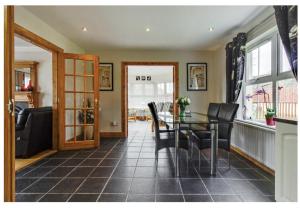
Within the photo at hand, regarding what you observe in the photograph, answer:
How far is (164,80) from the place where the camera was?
1117 cm

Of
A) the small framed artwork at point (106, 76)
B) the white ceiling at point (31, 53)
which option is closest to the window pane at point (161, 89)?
the small framed artwork at point (106, 76)

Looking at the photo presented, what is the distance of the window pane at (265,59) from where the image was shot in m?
3.37

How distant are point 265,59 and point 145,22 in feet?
6.55

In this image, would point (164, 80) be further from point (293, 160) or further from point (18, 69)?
point (293, 160)

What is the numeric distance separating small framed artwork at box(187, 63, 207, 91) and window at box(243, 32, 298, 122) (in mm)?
1791

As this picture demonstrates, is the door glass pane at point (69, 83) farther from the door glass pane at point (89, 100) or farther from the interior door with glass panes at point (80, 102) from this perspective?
the door glass pane at point (89, 100)

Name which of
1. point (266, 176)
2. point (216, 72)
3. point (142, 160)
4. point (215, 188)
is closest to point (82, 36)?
point (142, 160)

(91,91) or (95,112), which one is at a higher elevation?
(91,91)

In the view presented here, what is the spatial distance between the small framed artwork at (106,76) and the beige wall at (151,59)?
10 centimetres

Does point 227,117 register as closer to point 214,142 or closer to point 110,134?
point 214,142

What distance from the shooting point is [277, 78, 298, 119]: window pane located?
111 inches

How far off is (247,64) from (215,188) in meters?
2.52

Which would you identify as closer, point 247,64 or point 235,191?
point 235,191

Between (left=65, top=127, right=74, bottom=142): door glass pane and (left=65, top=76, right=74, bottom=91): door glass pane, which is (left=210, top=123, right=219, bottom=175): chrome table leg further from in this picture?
(left=65, top=76, right=74, bottom=91): door glass pane
